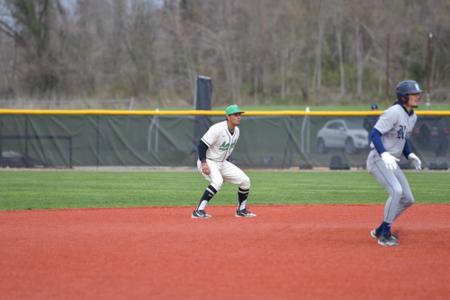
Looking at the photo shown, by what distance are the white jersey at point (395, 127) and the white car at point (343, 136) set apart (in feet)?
50.4

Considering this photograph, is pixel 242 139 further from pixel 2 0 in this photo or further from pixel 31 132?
pixel 2 0

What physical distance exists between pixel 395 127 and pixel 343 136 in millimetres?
15858

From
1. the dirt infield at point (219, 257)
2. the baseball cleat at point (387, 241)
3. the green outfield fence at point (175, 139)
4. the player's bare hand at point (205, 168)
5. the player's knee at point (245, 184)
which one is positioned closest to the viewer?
the dirt infield at point (219, 257)

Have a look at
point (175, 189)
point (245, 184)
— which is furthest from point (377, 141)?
point (175, 189)

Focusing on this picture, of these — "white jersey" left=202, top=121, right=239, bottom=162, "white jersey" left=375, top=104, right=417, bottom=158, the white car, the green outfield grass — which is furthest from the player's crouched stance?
the white car

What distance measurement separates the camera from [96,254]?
25.9 feet

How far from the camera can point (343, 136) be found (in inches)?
958

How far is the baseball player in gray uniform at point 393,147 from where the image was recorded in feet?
27.9

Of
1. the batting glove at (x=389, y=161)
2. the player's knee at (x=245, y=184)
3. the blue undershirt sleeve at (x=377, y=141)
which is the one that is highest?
the blue undershirt sleeve at (x=377, y=141)

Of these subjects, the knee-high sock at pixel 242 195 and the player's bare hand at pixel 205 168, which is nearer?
the player's bare hand at pixel 205 168

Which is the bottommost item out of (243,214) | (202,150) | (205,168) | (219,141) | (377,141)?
(243,214)

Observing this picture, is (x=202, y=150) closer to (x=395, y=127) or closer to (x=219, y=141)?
(x=219, y=141)

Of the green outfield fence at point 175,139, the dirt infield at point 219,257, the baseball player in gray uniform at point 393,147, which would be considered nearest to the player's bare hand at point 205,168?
the dirt infield at point 219,257

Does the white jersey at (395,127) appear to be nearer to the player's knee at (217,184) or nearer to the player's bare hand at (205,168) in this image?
the player's knee at (217,184)
